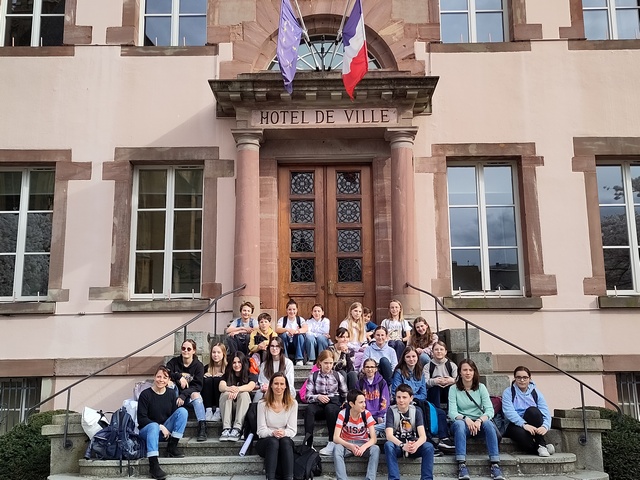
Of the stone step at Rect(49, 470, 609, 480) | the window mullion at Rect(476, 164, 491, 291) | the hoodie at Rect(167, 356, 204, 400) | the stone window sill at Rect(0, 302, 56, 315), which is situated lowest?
the stone step at Rect(49, 470, 609, 480)

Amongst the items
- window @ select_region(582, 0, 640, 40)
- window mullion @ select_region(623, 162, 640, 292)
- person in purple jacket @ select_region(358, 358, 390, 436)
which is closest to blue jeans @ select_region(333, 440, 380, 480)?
person in purple jacket @ select_region(358, 358, 390, 436)

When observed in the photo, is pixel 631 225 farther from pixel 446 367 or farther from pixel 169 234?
pixel 169 234

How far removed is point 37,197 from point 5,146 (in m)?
0.97

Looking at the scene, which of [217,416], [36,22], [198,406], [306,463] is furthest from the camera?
[36,22]

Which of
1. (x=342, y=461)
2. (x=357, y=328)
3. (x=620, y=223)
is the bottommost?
(x=342, y=461)

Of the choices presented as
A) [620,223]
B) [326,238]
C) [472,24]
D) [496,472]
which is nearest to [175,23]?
[326,238]

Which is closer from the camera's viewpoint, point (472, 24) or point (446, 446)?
point (446, 446)

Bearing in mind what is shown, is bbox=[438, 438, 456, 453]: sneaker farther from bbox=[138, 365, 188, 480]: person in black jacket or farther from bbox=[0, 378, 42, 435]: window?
bbox=[0, 378, 42, 435]: window

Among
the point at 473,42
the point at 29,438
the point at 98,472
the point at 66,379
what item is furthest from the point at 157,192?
the point at 473,42

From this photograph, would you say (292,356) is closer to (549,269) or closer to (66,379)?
(66,379)

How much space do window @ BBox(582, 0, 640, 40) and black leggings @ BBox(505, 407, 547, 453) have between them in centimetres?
707

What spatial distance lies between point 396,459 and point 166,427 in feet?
8.59

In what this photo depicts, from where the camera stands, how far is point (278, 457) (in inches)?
281

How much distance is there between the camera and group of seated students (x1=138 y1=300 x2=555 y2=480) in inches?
285
